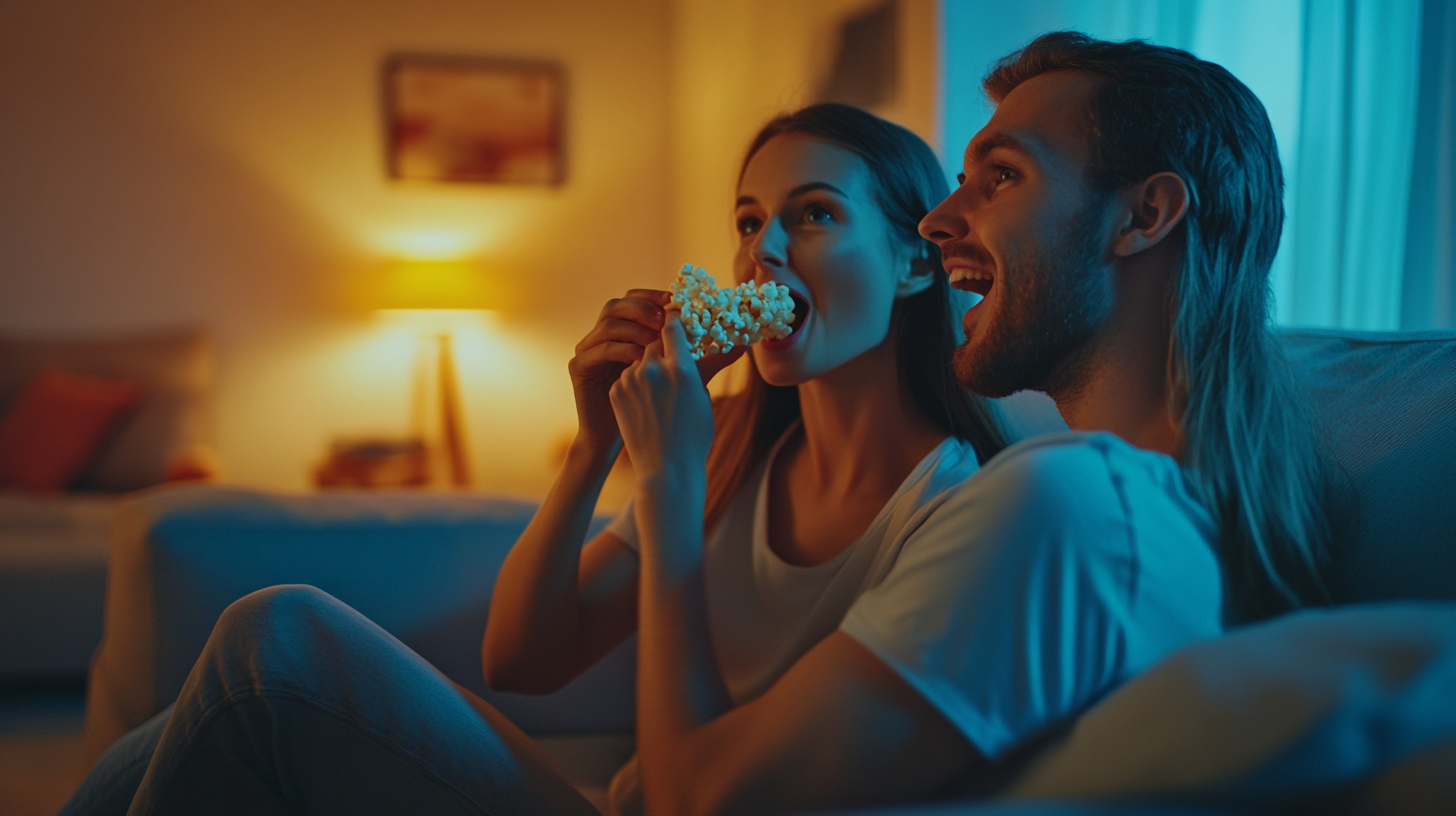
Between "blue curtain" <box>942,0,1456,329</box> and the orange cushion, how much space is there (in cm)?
363

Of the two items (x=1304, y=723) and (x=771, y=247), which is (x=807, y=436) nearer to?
(x=771, y=247)

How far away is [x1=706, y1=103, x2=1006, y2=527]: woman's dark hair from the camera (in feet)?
4.29

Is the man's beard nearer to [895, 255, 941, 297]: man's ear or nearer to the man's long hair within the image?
the man's long hair

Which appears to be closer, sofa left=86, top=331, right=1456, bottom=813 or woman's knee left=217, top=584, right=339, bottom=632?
sofa left=86, top=331, right=1456, bottom=813

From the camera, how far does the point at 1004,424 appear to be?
134cm

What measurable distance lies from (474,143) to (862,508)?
419 cm

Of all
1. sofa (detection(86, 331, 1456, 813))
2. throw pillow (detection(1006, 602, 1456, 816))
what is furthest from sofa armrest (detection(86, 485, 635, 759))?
throw pillow (detection(1006, 602, 1456, 816))

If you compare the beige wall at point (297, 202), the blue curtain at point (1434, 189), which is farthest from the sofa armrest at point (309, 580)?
the beige wall at point (297, 202)

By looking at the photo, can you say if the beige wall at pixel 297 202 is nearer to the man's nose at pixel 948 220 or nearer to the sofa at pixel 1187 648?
the sofa at pixel 1187 648

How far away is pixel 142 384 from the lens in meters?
3.87

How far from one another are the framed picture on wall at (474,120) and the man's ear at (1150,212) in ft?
14.3

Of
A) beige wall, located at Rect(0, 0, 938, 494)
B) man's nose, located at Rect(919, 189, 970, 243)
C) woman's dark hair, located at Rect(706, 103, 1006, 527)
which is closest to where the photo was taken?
man's nose, located at Rect(919, 189, 970, 243)

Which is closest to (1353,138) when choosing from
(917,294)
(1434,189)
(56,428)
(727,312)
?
(1434,189)

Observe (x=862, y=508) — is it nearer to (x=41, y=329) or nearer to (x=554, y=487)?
(x=554, y=487)
